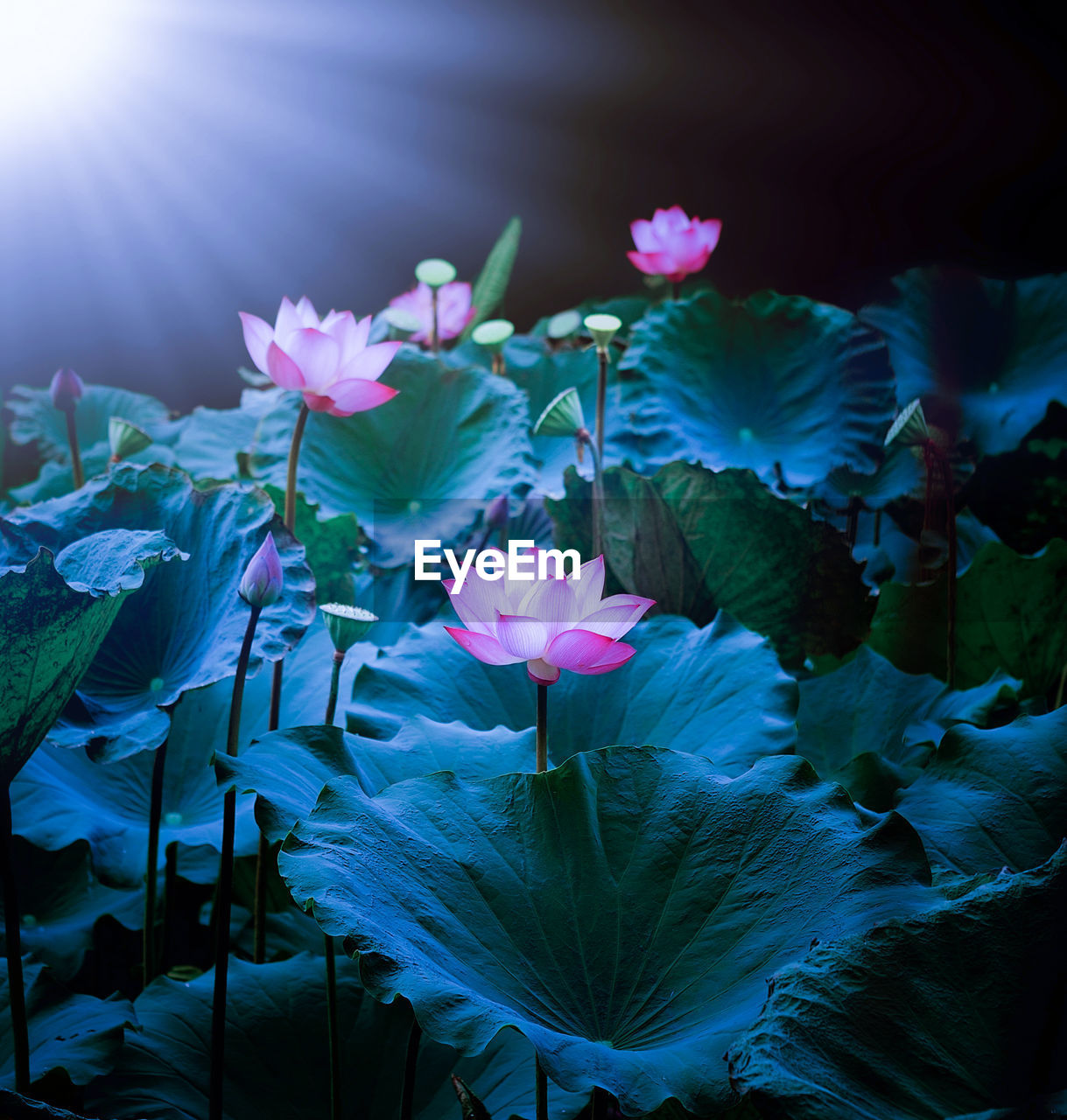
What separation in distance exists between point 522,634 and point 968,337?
926 millimetres

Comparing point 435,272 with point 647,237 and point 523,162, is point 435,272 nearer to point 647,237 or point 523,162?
point 647,237

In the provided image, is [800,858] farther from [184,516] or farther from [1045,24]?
[1045,24]

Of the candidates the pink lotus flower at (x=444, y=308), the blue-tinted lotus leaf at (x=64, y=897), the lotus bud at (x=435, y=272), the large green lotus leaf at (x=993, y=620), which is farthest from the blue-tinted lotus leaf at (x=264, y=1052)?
the pink lotus flower at (x=444, y=308)

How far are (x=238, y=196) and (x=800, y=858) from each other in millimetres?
2040

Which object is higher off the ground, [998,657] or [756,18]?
[756,18]

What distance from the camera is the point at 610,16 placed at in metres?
1.62

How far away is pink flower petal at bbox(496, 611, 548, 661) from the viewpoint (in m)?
0.43

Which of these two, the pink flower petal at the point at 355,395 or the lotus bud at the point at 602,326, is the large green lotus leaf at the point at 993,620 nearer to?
the lotus bud at the point at 602,326

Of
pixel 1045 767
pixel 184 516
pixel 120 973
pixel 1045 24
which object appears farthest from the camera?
pixel 1045 24

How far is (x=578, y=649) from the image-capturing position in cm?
44

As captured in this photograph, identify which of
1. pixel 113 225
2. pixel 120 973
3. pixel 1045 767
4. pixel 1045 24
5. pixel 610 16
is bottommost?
pixel 120 973

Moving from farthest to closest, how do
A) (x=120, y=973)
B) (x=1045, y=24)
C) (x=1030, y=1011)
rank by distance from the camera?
(x=1045, y=24) < (x=120, y=973) < (x=1030, y=1011)

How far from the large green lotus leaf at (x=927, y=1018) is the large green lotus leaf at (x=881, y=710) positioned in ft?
1.01

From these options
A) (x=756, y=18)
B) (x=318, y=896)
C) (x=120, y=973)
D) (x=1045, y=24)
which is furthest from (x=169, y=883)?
(x=756, y=18)
